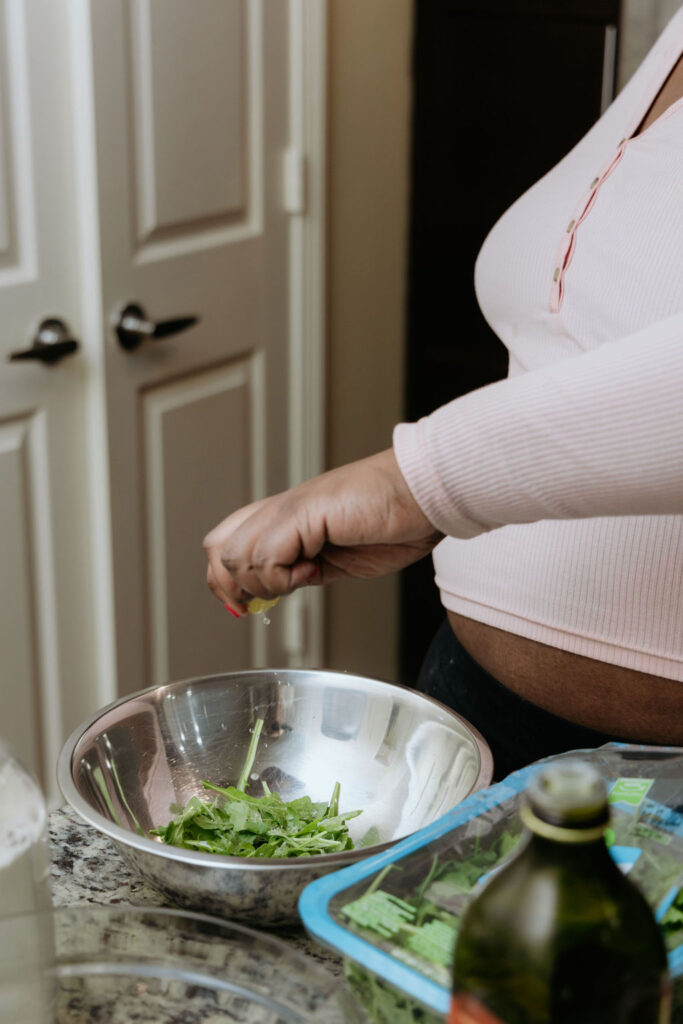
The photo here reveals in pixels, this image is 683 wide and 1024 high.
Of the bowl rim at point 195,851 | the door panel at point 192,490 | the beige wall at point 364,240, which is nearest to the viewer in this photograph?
the bowl rim at point 195,851

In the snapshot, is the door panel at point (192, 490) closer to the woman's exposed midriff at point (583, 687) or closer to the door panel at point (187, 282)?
the door panel at point (187, 282)

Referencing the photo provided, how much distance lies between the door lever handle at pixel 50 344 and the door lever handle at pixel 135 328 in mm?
84

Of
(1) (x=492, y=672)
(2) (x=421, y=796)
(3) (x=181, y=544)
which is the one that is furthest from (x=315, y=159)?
(2) (x=421, y=796)

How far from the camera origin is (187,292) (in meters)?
2.10

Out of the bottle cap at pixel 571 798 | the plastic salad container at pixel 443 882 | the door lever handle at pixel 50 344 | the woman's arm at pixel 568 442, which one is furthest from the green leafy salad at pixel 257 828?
the door lever handle at pixel 50 344

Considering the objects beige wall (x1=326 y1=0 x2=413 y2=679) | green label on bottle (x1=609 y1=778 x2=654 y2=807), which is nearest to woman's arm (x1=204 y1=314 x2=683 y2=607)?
green label on bottle (x1=609 y1=778 x2=654 y2=807)

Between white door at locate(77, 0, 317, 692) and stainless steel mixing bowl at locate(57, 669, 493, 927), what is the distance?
1.18 meters

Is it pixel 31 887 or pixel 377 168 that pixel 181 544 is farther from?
pixel 31 887

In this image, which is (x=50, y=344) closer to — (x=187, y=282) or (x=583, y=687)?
(x=187, y=282)

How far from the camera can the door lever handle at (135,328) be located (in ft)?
6.45

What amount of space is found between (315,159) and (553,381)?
183cm

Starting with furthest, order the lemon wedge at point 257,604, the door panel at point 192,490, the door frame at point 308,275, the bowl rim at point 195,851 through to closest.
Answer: the door frame at point 308,275 → the door panel at point 192,490 → the lemon wedge at point 257,604 → the bowl rim at point 195,851

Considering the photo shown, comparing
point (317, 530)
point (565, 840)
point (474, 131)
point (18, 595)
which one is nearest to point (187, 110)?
point (474, 131)

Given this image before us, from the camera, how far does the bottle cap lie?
15.9 inches
